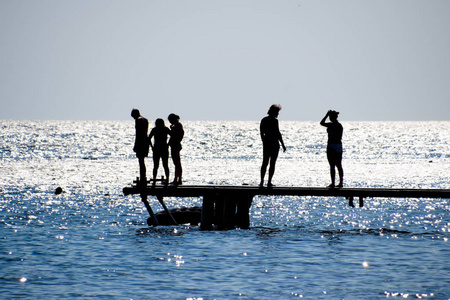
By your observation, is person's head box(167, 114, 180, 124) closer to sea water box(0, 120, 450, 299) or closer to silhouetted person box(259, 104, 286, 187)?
silhouetted person box(259, 104, 286, 187)

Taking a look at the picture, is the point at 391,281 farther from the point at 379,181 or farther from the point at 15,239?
the point at 379,181

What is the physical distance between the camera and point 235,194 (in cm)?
2161

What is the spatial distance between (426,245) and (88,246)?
11087 millimetres

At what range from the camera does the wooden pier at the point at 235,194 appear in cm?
1977

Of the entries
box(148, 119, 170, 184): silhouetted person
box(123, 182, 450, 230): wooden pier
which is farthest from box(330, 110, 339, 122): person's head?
box(148, 119, 170, 184): silhouetted person

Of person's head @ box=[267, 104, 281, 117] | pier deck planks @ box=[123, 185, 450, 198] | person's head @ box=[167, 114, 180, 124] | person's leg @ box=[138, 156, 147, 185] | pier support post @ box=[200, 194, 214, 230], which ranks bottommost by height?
pier support post @ box=[200, 194, 214, 230]

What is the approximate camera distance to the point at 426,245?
20547mm

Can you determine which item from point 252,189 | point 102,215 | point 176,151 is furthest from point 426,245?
point 102,215

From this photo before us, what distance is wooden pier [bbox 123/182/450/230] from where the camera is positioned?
19766mm

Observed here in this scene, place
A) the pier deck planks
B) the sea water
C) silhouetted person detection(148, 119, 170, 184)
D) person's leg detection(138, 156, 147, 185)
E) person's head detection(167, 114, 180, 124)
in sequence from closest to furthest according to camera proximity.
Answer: the sea water < the pier deck planks < person's leg detection(138, 156, 147, 185) < person's head detection(167, 114, 180, 124) < silhouetted person detection(148, 119, 170, 184)

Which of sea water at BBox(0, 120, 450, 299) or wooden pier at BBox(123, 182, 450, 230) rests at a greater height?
wooden pier at BBox(123, 182, 450, 230)

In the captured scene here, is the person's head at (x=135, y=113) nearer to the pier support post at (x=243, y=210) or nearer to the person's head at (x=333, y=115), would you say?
the pier support post at (x=243, y=210)

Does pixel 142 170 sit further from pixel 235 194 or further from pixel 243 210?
pixel 243 210

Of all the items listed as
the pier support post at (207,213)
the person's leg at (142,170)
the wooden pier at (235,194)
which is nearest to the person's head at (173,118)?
the person's leg at (142,170)
